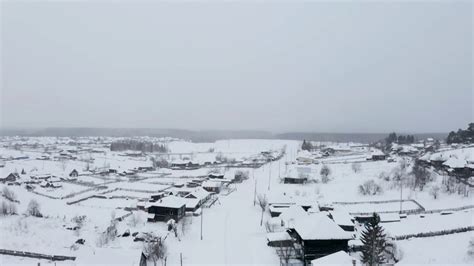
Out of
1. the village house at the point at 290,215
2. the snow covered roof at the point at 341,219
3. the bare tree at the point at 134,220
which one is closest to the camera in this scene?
the snow covered roof at the point at 341,219

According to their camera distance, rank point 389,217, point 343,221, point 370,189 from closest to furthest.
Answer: point 343,221
point 389,217
point 370,189

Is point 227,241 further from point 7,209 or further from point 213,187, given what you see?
point 213,187

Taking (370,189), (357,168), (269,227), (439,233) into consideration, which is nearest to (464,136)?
(357,168)

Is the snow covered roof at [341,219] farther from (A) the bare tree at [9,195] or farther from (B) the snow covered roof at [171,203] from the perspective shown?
(A) the bare tree at [9,195]

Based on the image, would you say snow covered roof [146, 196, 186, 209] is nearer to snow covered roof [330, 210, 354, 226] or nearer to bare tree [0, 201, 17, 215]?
bare tree [0, 201, 17, 215]

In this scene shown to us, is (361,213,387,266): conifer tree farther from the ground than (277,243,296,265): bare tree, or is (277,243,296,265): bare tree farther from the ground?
(361,213,387,266): conifer tree

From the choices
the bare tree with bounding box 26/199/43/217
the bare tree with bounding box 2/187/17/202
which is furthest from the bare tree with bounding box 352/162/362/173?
the bare tree with bounding box 2/187/17/202

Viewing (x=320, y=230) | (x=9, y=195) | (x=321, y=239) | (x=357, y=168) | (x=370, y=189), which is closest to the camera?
(x=321, y=239)

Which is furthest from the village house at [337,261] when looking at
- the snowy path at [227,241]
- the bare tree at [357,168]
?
the bare tree at [357,168]

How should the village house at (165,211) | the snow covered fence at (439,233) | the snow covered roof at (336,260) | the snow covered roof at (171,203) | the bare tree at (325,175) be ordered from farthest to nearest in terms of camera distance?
the bare tree at (325,175) < the snow covered roof at (171,203) < the village house at (165,211) < the snow covered fence at (439,233) < the snow covered roof at (336,260)

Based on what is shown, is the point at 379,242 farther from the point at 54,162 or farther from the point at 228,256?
the point at 54,162
